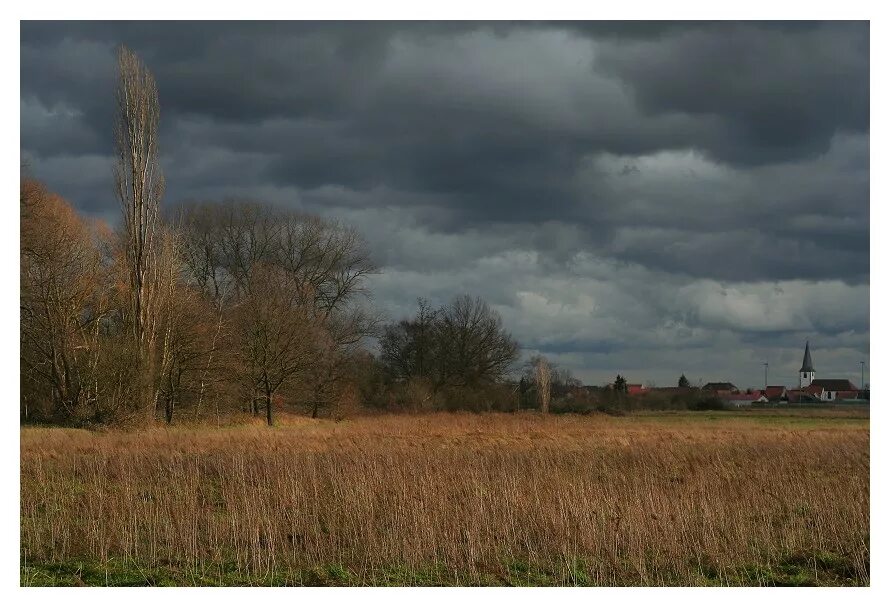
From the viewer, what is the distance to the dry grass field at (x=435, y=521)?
8883mm

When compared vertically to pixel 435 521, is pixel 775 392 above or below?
below

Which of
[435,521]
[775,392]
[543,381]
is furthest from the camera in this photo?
[775,392]

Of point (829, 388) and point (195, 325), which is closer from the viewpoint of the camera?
point (195, 325)

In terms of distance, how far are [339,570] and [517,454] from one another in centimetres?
987

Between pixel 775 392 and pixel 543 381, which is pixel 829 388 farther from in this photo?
pixel 543 381

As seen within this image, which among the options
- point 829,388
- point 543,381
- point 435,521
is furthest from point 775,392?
point 435,521

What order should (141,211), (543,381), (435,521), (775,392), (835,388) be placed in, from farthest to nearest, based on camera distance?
1. (775,392)
2. (835,388)
3. (543,381)
4. (141,211)
5. (435,521)

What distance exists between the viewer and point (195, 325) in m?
33.4

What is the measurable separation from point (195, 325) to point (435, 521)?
25.2 m

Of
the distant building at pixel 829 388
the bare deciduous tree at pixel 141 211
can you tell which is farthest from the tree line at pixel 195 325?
the distant building at pixel 829 388

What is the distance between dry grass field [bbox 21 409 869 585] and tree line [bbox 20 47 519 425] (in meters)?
12.8

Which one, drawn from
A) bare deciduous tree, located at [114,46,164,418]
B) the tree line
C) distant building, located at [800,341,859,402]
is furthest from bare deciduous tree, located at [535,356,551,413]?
distant building, located at [800,341,859,402]

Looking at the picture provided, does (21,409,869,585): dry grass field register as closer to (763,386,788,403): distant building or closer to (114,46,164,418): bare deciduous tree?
(114,46,164,418): bare deciduous tree
